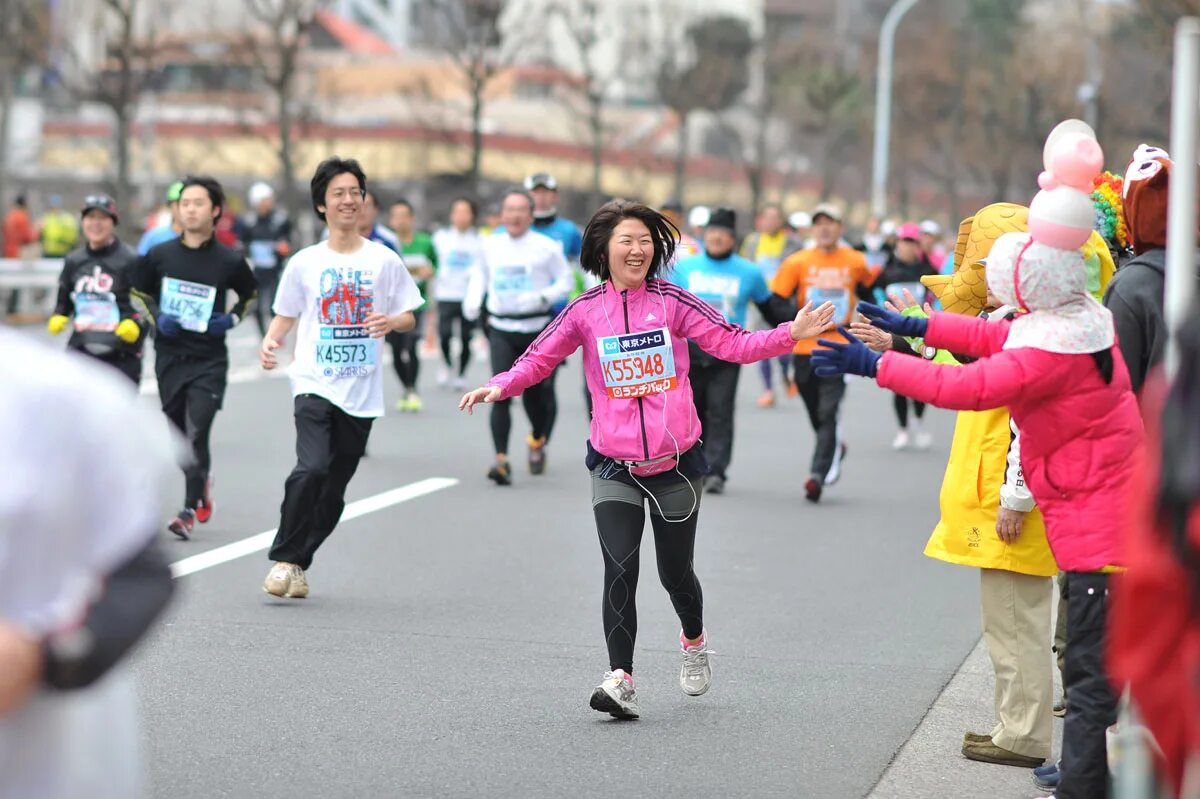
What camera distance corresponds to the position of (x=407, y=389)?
1762 centimetres

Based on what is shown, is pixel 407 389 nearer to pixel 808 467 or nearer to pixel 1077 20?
pixel 808 467

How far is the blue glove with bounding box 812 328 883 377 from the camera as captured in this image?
189 inches

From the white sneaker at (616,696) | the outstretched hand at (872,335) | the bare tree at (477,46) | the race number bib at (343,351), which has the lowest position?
the white sneaker at (616,696)

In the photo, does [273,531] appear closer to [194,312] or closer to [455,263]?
[194,312]

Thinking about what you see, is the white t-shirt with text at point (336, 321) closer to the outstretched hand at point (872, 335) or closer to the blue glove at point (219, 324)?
the blue glove at point (219, 324)

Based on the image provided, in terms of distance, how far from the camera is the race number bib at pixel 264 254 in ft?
78.4

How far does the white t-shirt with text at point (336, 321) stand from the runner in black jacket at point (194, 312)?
1.48 meters

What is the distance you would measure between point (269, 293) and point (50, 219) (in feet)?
28.0

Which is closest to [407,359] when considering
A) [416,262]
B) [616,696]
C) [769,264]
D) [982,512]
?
[416,262]

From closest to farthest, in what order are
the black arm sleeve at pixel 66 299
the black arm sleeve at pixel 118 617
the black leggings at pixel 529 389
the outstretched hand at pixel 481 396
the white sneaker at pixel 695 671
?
the black arm sleeve at pixel 118 617 → the outstretched hand at pixel 481 396 → the white sneaker at pixel 695 671 → the black arm sleeve at pixel 66 299 → the black leggings at pixel 529 389

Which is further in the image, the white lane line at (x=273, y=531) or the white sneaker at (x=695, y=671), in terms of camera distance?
the white lane line at (x=273, y=531)

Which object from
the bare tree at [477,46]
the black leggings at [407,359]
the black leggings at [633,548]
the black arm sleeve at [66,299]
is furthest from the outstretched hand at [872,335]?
the bare tree at [477,46]

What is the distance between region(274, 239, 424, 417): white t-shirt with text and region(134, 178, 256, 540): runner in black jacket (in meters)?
1.48

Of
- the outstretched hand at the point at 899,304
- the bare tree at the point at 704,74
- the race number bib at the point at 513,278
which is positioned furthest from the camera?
the bare tree at the point at 704,74
